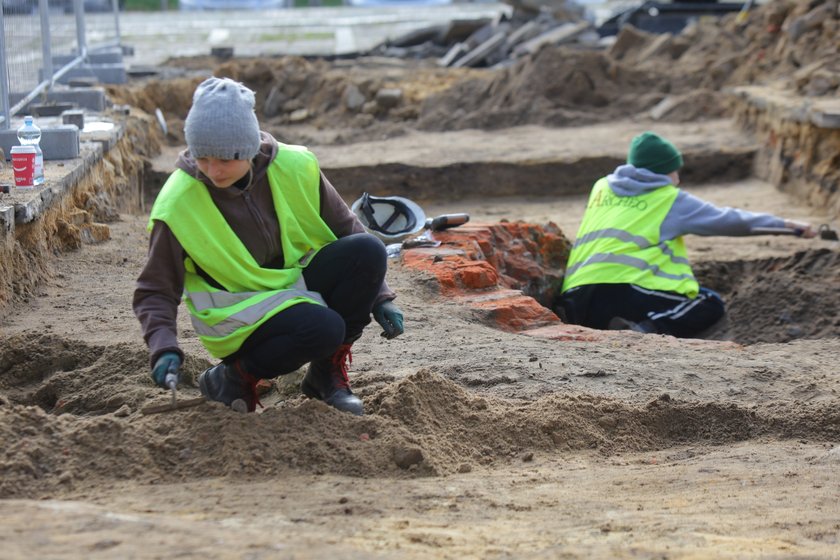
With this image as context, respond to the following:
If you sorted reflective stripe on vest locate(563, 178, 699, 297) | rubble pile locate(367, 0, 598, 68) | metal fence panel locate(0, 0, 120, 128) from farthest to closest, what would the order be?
rubble pile locate(367, 0, 598, 68) → metal fence panel locate(0, 0, 120, 128) → reflective stripe on vest locate(563, 178, 699, 297)

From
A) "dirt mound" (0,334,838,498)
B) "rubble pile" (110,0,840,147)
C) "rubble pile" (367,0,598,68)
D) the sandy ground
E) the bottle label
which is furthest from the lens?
"rubble pile" (367,0,598,68)

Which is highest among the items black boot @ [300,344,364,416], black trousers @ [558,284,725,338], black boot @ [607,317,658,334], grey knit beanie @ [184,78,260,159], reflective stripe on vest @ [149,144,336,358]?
grey knit beanie @ [184,78,260,159]

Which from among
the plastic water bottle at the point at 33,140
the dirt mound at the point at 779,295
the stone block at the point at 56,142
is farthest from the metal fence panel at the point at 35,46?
the dirt mound at the point at 779,295

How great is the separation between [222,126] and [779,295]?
4600 mm

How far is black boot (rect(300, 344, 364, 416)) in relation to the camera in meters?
3.87

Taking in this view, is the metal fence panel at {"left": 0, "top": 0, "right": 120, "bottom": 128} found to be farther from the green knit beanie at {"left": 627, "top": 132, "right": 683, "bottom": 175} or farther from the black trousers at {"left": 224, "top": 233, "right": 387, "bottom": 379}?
the green knit beanie at {"left": 627, "top": 132, "right": 683, "bottom": 175}

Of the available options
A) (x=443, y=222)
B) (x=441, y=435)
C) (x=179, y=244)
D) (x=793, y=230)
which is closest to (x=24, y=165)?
(x=443, y=222)

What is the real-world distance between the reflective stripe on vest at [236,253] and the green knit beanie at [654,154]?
3.48 meters

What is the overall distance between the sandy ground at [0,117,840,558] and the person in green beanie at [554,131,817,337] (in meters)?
1.28

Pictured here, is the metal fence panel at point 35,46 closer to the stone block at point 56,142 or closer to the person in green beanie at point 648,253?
the stone block at point 56,142

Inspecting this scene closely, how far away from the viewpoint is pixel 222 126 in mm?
3383

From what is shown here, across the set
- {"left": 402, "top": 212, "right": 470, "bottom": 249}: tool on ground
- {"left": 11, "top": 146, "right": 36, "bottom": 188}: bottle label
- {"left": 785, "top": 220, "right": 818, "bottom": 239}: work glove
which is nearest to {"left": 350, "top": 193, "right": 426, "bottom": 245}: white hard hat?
{"left": 402, "top": 212, "right": 470, "bottom": 249}: tool on ground

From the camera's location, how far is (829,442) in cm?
407

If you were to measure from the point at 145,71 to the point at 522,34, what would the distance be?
608 centimetres
